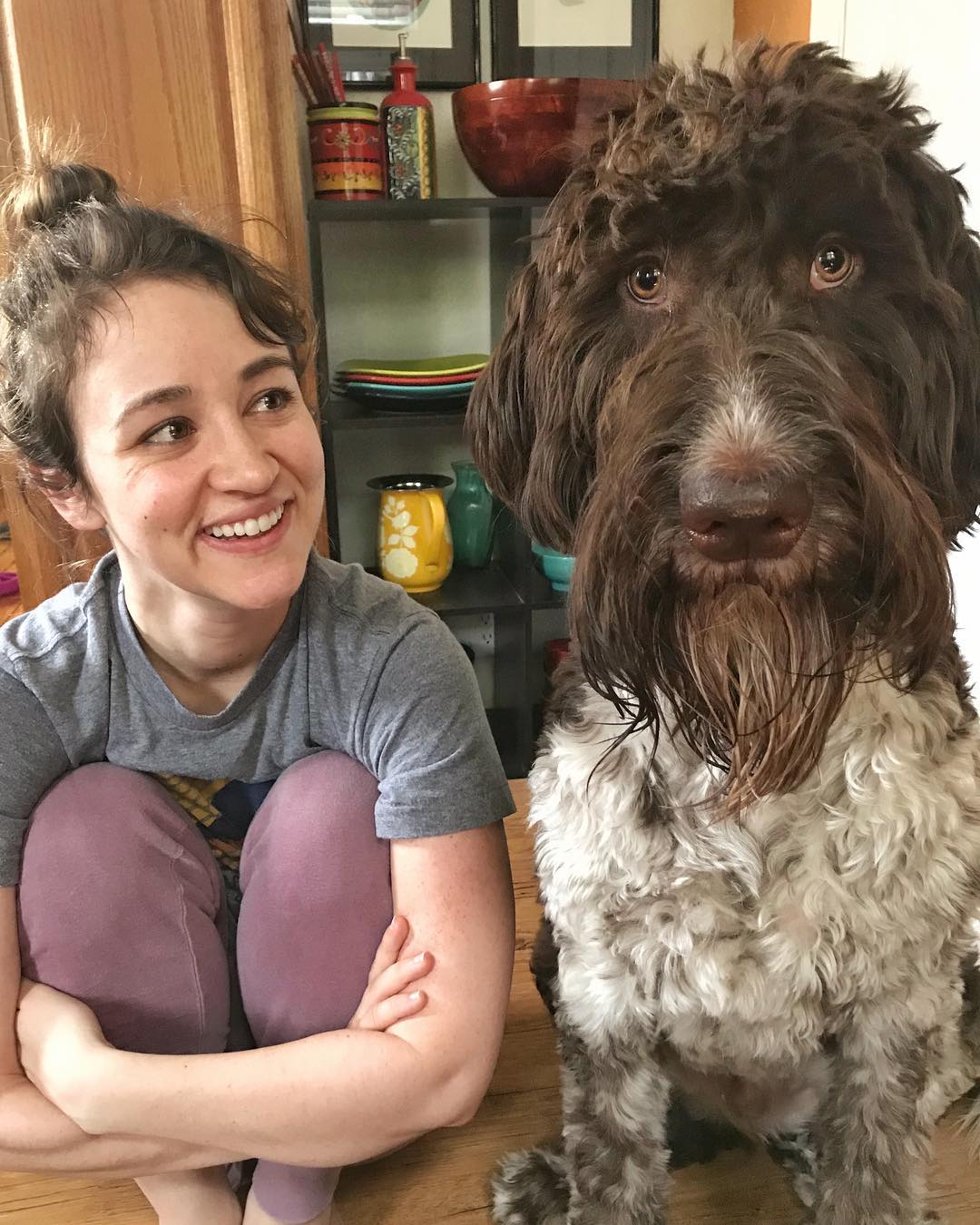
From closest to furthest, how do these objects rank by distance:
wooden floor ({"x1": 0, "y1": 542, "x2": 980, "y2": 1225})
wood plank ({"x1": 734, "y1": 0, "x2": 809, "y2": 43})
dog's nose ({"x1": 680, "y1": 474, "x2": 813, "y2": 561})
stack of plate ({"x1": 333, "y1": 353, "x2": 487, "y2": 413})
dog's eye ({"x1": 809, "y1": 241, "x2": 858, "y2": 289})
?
dog's nose ({"x1": 680, "y1": 474, "x2": 813, "y2": 561}) < dog's eye ({"x1": 809, "y1": 241, "x2": 858, "y2": 289}) < wooden floor ({"x1": 0, "y1": 542, "x2": 980, "y2": 1225}) < wood plank ({"x1": 734, "y1": 0, "x2": 809, "y2": 43}) < stack of plate ({"x1": 333, "y1": 353, "x2": 487, "y2": 413})

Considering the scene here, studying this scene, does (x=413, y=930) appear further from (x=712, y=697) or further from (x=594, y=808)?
(x=712, y=697)

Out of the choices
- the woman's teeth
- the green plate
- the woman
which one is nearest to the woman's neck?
the woman

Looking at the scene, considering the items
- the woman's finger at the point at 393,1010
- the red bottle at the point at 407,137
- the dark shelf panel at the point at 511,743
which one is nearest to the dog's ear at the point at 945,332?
the woman's finger at the point at 393,1010

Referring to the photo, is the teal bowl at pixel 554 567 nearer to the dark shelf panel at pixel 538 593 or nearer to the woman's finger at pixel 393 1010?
the dark shelf panel at pixel 538 593

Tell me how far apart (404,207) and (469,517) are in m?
0.79

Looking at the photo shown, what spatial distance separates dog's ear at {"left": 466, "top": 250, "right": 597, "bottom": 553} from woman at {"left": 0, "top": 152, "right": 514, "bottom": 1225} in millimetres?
232

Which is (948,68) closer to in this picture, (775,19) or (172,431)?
(775,19)

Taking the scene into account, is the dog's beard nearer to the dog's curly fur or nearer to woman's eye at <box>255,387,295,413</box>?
the dog's curly fur

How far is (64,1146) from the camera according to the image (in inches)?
41.4

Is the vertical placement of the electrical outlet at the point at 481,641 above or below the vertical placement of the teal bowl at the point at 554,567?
below

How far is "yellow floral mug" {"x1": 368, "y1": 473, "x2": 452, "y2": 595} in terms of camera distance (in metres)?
2.46

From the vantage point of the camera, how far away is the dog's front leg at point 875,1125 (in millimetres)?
966

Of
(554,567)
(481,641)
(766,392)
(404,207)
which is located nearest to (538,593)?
(554,567)

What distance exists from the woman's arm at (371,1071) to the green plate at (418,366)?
4.71ft
